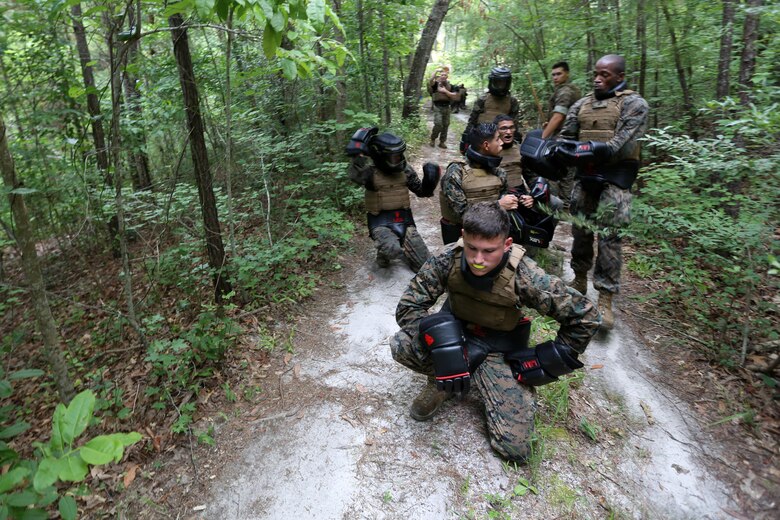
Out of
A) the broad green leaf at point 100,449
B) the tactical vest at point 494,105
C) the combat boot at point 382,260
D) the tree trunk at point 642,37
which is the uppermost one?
the tree trunk at point 642,37

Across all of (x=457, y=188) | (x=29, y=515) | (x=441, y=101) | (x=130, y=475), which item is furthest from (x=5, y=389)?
(x=441, y=101)

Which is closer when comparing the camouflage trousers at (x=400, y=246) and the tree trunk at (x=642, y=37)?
the camouflage trousers at (x=400, y=246)

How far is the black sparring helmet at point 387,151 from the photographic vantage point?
5.11 metres

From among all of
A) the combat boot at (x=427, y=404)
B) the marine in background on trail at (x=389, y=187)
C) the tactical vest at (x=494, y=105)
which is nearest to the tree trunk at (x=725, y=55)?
the tactical vest at (x=494, y=105)

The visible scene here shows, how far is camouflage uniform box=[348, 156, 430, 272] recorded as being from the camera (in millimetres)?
5270

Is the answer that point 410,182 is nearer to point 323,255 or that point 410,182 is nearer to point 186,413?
point 323,255

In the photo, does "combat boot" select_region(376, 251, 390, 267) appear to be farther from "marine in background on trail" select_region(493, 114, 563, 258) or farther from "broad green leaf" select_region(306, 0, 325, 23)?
"broad green leaf" select_region(306, 0, 325, 23)

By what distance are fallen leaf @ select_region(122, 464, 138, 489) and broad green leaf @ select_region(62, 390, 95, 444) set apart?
2.27 meters

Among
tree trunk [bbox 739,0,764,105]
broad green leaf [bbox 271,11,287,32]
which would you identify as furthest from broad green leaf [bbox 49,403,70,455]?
tree trunk [bbox 739,0,764,105]

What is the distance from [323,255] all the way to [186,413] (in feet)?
9.60

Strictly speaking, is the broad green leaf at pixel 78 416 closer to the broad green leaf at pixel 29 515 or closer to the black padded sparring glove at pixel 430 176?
the broad green leaf at pixel 29 515

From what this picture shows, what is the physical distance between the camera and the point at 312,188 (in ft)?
22.8

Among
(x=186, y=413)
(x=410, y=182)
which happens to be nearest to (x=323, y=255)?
(x=410, y=182)

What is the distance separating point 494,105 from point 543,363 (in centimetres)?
469
